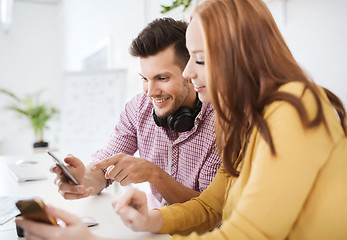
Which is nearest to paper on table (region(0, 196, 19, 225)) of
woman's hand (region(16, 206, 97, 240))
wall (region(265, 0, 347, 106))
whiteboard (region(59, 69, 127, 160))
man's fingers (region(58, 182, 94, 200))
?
man's fingers (region(58, 182, 94, 200))

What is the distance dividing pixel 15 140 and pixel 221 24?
570cm

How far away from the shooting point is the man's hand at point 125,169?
43.1 inches

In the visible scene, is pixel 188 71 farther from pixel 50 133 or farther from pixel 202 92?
pixel 50 133

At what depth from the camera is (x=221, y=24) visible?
691mm

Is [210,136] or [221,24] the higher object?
[221,24]

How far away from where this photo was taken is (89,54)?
4.58 meters

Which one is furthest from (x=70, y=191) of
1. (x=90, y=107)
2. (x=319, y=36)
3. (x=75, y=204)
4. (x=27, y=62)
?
(x=27, y=62)

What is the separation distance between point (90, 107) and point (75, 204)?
2115mm

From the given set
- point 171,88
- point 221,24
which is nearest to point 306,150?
point 221,24

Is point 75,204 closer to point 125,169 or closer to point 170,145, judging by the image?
point 125,169

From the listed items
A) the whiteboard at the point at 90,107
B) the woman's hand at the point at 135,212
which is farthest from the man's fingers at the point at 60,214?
the whiteboard at the point at 90,107

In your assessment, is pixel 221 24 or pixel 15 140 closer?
pixel 221 24

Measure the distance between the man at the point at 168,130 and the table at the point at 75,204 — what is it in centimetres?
9

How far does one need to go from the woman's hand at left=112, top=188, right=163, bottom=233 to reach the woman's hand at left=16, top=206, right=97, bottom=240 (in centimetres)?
10
